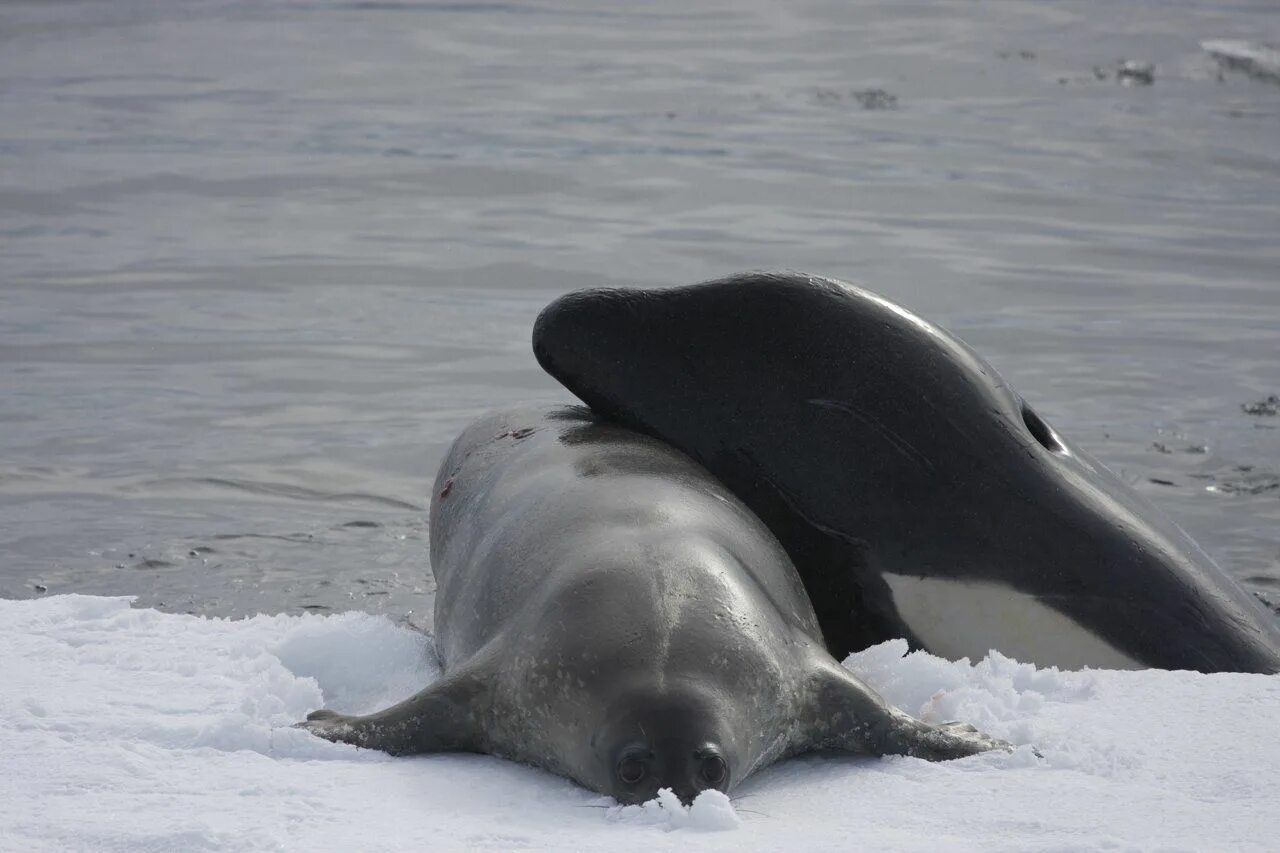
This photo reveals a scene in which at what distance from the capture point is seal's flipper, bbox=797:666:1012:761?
445cm

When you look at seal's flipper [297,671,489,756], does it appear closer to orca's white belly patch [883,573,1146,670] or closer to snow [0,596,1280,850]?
snow [0,596,1280,850]

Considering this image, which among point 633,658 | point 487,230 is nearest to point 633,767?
point 633,658

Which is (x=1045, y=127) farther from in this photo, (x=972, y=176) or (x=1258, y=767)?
(x=1258, y=767)

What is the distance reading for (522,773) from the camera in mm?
4297

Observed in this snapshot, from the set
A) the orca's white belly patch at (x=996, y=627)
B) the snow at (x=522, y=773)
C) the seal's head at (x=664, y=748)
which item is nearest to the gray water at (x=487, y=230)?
the snow at (x=522, y=773)

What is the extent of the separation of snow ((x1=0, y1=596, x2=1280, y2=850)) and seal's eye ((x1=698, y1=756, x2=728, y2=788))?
82mm

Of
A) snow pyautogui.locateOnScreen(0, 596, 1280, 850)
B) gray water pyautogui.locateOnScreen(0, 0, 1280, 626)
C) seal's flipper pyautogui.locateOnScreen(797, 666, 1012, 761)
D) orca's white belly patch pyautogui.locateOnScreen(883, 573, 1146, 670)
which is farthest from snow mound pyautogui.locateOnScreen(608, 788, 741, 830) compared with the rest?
gray water pyautogui.locateOnScreen(0, 0, 1280, 626)

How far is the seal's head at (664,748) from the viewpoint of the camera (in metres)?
3.97

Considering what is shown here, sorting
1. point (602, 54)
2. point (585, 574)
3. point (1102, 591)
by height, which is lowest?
point (602, 54)

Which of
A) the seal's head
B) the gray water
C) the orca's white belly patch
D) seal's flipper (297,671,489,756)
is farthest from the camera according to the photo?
the gray water

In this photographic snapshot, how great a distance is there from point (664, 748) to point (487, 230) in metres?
13.3

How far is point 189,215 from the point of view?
17172 millimetres

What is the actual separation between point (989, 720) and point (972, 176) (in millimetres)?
15847

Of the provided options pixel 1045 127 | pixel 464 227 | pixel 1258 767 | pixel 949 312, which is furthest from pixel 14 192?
pixel 1258 767
